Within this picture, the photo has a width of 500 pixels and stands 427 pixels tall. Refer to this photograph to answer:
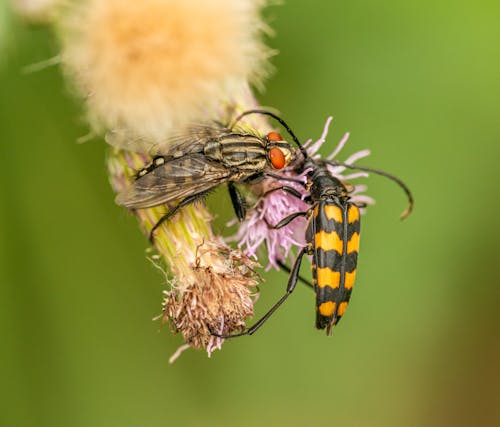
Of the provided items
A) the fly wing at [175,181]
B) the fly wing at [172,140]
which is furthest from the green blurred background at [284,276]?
the fly wing at [175,181]

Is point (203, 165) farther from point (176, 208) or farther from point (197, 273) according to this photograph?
point (197, 273)

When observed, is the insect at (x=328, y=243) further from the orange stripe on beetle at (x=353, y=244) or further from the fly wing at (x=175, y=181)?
the fly wing at (x=175, y=181)

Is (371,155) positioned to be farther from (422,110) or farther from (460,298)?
(460,298)

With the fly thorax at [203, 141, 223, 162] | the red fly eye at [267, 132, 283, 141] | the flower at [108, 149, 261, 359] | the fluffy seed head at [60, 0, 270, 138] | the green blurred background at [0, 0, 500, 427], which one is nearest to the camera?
the fluffy seed head at [60, 0, 270, 138]

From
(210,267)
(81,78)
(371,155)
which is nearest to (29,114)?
(81,78)

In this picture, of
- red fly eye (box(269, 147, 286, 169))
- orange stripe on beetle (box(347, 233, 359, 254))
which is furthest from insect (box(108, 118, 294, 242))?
orange stripe on beetle (box(347, 233, 359, 254))

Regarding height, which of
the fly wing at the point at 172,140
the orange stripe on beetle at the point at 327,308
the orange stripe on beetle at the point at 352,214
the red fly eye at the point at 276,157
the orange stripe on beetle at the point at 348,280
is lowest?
the orange stripe on beetle at the point at 327,308

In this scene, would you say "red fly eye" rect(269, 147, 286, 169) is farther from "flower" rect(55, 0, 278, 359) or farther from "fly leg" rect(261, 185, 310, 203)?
"flower" rect(55, 0, 278, 359)

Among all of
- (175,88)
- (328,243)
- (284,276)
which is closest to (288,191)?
(328,243)
